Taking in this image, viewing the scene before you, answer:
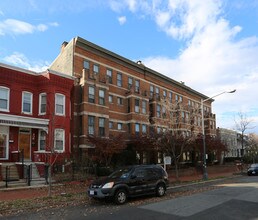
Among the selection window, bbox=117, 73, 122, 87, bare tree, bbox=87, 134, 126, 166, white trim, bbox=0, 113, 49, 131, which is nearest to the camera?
white trim, bbox=0, 113, 49, 131

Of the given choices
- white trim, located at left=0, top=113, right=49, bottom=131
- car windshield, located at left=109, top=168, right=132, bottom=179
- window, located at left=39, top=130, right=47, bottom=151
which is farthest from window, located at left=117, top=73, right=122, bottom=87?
car windshield, located at left=109, top=168, right=132, bottom=179

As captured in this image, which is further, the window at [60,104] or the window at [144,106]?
the window at [144,106]

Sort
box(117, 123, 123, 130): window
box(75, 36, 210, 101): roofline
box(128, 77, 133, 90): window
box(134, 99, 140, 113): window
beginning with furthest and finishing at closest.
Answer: box(128, 77, 133, 90): window, box(134, 99, 140, 113): window, box(117, 123, 123, 130): window, box(75, 36, 210, 101): roofline

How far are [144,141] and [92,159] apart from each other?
8.75 metres

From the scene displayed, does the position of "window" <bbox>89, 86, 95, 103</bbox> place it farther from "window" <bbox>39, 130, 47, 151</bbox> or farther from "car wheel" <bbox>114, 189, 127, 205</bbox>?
"car wheel" <bbox>114, 189, 127, 205</bbox>

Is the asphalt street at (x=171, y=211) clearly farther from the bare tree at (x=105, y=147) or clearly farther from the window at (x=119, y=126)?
the window at (x=119, y=126)

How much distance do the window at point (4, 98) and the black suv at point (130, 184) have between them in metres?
13.6

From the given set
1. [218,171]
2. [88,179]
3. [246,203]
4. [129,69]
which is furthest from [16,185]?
[218,171]

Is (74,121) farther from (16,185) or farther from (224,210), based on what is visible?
(224,210)

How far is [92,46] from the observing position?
108ft

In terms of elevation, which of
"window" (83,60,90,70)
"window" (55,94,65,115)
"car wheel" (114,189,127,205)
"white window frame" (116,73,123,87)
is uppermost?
"window" (83,60,90,70)

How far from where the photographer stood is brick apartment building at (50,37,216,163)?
2966 centimetres

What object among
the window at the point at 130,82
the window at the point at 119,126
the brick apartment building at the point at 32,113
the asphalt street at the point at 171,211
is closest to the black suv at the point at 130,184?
the asphalt street at the point at 171,211

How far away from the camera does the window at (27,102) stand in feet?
84.7
